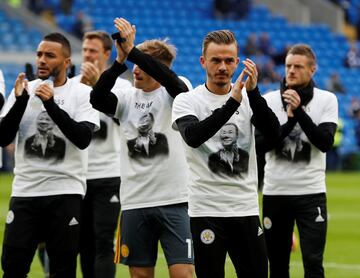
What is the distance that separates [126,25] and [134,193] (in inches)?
55.1

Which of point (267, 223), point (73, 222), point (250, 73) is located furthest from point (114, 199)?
point (250, 73)

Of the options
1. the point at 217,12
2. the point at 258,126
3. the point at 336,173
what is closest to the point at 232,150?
the point at 258,126

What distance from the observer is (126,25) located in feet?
26.0

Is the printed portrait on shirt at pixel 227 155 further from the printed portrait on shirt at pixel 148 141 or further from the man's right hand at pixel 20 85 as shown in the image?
the man's right hand at pixel 20 85

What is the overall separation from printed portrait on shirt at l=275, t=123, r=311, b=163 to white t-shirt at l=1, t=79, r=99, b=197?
187 cm

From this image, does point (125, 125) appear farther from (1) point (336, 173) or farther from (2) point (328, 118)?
(1) point (336, 173)

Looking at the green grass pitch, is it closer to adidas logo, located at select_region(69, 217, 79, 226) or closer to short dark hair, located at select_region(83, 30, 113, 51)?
short dark hair, located at select_region(83, 30, 113, 51)

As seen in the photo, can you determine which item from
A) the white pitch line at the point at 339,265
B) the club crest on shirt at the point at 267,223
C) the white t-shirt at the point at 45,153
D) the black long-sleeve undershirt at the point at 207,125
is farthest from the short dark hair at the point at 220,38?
the white pitch line at the point at 339,265

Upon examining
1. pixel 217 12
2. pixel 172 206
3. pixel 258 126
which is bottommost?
pixel 172 206

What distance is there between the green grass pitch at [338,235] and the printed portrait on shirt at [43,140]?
12.1ft

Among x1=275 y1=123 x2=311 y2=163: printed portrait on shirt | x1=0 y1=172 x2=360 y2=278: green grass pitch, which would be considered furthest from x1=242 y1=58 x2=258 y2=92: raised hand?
x1=0 y1=172 x2=360 y2=278: green grass pitch

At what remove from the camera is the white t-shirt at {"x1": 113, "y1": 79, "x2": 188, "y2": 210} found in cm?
850

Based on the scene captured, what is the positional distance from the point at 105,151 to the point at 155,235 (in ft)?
6.99

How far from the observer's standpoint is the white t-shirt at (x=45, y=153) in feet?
28.1
